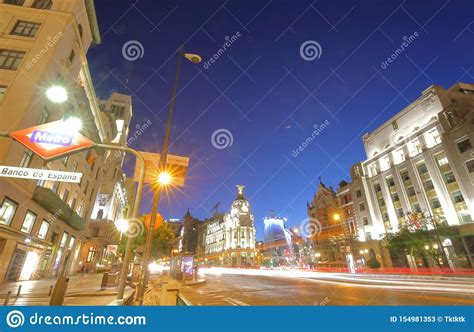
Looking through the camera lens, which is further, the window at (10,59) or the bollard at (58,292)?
the window at (10,59)

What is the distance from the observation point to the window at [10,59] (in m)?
19.2

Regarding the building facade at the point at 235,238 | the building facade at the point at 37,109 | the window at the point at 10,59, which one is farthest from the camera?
the building facade at the point at 235,238

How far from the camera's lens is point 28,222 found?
65.8ft

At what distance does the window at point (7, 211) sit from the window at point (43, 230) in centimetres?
538

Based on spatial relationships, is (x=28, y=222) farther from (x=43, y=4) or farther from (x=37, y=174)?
(x=43, y=4)

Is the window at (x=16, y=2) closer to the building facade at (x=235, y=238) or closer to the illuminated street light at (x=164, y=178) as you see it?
the illuminated street light at (x=164, y=178)

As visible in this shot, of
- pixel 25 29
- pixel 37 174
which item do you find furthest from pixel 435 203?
pixel 25 29

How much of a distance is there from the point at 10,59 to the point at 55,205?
13.1 m

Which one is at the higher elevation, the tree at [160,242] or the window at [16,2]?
the window at [16,2]

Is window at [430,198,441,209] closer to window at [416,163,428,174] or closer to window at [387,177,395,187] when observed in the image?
window at [416,163,428,174]

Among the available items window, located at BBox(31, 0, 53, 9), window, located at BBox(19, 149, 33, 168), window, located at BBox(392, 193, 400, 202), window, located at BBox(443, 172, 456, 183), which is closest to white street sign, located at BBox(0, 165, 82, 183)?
window, located at BBox(19, 149, 33, 168)

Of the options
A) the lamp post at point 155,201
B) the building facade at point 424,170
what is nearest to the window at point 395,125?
the building facade at point 424,170

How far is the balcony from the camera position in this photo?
20.0 m

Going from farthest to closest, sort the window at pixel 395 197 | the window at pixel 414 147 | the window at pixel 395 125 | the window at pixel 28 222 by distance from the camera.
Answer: the window at pixel 395 125 → the window at pixel 395 197 → the window at pixel 414 147 → the window at pixel 28 222
